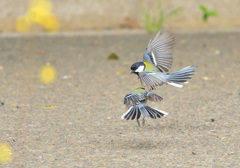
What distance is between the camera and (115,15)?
908cm

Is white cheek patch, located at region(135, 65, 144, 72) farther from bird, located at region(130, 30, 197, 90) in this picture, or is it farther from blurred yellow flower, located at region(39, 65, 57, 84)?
blurred yellow flower, located at region(39, 65, 57, 84)

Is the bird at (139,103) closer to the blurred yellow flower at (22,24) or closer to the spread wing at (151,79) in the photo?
the spread wing at (151,79)

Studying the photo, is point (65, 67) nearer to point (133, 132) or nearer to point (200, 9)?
point (133, 132)

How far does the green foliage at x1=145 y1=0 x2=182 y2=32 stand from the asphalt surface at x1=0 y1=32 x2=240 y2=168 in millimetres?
928

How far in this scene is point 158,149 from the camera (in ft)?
11.7

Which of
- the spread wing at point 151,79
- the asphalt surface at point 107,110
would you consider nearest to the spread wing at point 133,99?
the spread wing at point 151,79

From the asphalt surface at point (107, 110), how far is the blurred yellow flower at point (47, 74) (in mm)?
67

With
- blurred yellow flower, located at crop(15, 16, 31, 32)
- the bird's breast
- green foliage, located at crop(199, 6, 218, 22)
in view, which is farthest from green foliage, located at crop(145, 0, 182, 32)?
the bird's breast

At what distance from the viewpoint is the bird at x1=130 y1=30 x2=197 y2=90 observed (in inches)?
138

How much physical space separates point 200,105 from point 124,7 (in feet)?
15.1

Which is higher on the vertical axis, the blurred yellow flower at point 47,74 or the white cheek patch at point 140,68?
the blurred yellow flower at point 47,74

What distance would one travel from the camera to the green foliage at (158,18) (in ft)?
28.9

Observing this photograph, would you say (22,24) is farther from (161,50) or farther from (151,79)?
(151,79)

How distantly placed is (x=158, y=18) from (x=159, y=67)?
5467mm
